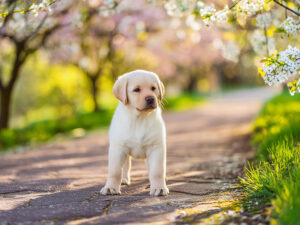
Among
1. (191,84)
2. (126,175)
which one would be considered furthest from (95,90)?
(191,84)

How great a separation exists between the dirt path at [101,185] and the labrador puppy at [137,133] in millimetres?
222

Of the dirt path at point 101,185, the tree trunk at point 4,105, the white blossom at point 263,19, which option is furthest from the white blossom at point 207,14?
the tree trunk at point 4,105

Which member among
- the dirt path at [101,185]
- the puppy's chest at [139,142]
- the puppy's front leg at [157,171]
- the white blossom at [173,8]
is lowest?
the dirt path at [101,185]

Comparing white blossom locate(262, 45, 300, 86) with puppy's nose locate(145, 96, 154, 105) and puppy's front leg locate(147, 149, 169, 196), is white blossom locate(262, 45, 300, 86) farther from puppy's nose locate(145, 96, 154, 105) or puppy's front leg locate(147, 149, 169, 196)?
puppy's front leg locate(147, 149, 169, 196)

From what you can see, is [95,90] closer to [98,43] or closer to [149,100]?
[98,43]

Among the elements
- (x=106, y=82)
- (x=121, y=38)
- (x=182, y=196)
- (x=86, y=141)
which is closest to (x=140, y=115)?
(x=182, y=196)

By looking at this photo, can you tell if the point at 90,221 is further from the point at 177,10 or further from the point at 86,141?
the point at 86,141

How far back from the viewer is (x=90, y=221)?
3346 millimetres

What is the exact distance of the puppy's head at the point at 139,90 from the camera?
13.3 feet

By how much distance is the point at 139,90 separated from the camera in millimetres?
4133

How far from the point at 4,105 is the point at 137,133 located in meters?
7.89

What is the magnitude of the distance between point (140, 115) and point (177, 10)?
2355 millimetres

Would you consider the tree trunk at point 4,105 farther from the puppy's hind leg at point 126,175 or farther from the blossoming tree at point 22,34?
the puppy's hind leg at point 126,175

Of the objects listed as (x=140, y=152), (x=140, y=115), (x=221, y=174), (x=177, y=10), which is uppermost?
(x=177, y=10)
